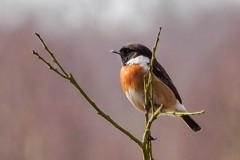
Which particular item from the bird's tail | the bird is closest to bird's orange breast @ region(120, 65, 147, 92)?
the bird

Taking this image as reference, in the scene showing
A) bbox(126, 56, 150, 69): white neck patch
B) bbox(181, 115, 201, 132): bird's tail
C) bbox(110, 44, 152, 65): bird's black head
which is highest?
bbox(110, 44, 152, 65): bird's black head

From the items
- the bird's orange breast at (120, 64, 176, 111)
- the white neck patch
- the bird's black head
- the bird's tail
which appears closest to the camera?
the bird's orange breast at (120, 64, 176, 111)

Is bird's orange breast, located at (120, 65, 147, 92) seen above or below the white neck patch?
below

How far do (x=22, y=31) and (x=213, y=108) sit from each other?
967 cm

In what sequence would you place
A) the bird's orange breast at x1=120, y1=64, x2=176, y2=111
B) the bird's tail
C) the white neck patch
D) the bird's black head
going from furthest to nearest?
1. the bird's tail
2. the bird's black head
3. the white neck patch
4. the bird's orange breast at x1=120, y1=64, x2=176, y2=111

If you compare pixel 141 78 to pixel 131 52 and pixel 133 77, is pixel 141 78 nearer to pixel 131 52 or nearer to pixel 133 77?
pixel 133 77

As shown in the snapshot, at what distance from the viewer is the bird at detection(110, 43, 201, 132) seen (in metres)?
4.17

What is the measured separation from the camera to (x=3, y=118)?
22766 millimetres

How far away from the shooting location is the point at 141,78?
4.19 meters

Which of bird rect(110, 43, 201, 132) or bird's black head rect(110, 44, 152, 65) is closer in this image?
bird rect(110, 43, 201, 132)

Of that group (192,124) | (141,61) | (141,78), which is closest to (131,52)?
(141,61)

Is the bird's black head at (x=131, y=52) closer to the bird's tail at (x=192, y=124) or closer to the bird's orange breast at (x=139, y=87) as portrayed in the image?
the bird's orange breast at (x=139, y=87)

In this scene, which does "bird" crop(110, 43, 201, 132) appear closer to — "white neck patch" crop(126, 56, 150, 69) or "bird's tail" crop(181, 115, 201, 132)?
"white neck patch" crop(126, 56, 150, 69)

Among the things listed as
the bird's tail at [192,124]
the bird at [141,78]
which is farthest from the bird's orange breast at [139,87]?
the bird's tail at [192,124]
